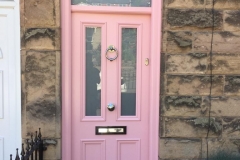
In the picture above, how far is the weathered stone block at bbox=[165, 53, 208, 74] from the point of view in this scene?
2.84m

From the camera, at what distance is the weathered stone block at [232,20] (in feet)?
9.34

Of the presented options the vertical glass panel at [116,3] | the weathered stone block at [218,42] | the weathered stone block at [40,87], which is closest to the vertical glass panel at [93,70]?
the vertical glass panel at [116,3]

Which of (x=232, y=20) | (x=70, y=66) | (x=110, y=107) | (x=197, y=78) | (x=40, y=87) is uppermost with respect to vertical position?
(x=232, y=20)

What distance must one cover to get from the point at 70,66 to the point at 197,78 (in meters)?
1.42

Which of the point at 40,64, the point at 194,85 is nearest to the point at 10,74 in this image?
the point at 40,64

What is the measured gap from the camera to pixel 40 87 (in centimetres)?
277

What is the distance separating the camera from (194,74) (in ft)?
9.39

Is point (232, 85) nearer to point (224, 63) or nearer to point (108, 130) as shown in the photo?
point (224, 63)

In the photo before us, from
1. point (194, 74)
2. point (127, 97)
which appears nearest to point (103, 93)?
point (127, 97)

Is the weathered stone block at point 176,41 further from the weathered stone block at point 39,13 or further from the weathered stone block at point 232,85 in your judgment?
the weathered stone block at point 39,13

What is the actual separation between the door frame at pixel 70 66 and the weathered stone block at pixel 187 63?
14 cm

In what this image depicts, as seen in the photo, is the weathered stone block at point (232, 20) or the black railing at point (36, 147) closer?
the black railing at point (36, 147)

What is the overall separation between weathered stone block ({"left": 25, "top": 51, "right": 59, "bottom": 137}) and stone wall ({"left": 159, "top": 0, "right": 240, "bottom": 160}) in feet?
3.96

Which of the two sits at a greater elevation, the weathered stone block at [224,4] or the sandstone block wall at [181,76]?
the weathered stone block at [224,4]
